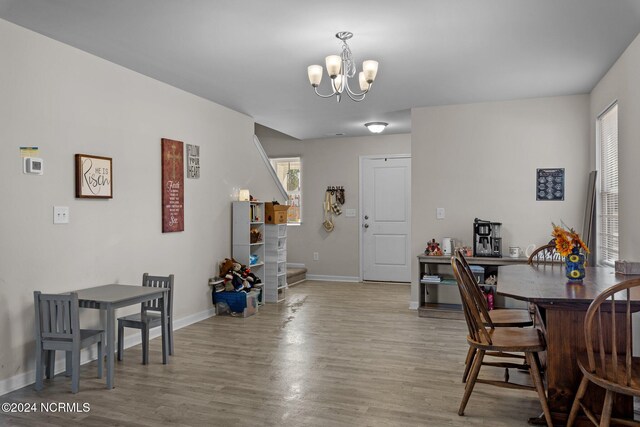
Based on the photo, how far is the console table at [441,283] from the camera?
5.02 m

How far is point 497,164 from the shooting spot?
17.6 feet

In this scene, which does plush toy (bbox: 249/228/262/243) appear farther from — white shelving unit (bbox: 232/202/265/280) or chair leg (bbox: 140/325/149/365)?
chair leg (bbox: 140/325/149/365)

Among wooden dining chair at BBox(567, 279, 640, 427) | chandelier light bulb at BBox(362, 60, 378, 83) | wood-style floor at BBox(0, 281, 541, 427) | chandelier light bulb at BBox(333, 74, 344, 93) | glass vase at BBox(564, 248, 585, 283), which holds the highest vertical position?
chandelier light bulb at BBox(362, 60, 378, 83)

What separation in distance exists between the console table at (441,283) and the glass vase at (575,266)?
6.87ft

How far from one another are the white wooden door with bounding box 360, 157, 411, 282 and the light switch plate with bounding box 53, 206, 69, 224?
5.01 meters

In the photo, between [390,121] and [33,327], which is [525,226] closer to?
[390,121]

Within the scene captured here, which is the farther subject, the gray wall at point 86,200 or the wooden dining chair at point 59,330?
the gray wall at point 86,200

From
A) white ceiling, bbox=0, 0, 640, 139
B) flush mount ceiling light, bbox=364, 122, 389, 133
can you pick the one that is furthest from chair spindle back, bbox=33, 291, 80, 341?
flush mount ceiling light, bbox=364, 122, 389, 133

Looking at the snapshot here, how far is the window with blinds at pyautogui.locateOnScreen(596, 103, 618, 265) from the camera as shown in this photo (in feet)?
13.7

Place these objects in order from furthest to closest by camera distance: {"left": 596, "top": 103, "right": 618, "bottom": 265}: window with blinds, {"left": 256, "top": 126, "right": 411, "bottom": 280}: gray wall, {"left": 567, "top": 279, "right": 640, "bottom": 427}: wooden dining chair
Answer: {"left": 256, "top": 126, "right": 411, "bottom": 280}: gray wall, {"left": 596, "top": 103, "right": 618, "bottom": 265}: window with blinds, {"left": 567, "top": 279, "right": 640, "bottom": 427}: wooden dining chair

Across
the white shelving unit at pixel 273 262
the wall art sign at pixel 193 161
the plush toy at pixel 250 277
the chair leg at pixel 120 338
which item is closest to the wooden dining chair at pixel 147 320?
the chair leg at pixel 120 338

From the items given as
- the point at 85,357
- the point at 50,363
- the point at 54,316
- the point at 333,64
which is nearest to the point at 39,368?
the point at 50,363

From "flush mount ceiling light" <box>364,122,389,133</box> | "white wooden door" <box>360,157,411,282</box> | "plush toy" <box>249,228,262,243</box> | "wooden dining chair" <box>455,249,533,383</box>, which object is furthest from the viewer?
"white wooden door" <box>360,157,411,282</box>

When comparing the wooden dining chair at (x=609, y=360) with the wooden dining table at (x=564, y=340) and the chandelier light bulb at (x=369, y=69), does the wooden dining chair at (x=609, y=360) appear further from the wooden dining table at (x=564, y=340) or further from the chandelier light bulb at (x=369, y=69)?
the chandelier light bulb at (x=369, y=69)
